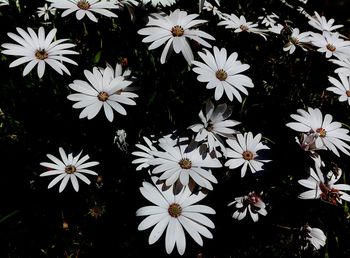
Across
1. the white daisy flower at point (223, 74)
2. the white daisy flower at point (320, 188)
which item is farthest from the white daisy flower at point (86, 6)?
the white daisy flower at point (320, 188)

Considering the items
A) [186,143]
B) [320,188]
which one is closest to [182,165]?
[186,143]

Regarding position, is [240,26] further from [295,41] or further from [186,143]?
[186,143]

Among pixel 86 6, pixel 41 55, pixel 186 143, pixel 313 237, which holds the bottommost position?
pixel 313 237

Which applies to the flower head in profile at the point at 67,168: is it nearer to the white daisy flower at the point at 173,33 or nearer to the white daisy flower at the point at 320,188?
the white daisy flower at the point at 173,33

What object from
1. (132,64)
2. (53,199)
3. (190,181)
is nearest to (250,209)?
(190,181)

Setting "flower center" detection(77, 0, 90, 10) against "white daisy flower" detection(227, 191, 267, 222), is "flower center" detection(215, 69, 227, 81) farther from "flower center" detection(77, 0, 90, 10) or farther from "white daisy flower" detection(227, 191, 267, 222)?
"flower center" detection(77, 0, 90, 10)

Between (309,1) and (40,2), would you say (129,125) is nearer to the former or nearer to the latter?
(40,2)
